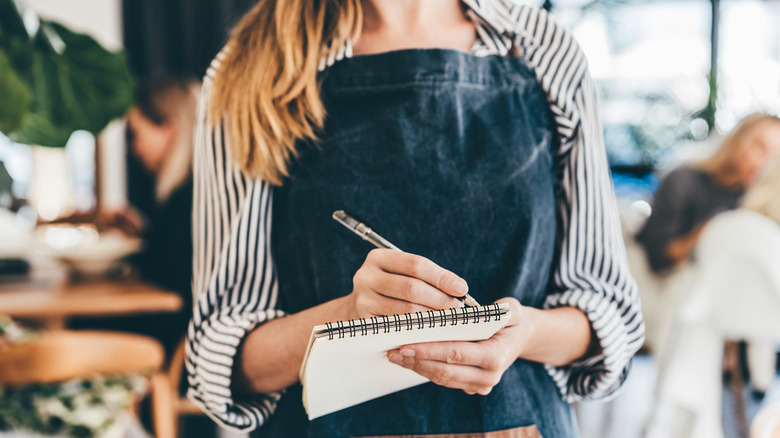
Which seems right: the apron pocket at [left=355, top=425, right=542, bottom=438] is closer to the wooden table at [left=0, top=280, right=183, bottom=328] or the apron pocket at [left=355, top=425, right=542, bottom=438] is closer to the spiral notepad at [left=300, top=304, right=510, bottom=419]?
the spiral notepad at [left=300, top=304, right=510, bottom=419]

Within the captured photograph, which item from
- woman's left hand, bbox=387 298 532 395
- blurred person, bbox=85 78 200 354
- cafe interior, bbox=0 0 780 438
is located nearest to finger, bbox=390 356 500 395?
woman's left hand, bbox=387 298 532 395

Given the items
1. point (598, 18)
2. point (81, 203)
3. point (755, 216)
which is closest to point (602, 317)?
point (755, 216)

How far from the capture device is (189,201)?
2.25 meters

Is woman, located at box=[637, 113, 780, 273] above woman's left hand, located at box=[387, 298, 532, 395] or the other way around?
the other way around

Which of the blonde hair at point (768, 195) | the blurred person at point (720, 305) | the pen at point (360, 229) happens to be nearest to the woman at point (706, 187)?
the blurred person at point (720, 305)

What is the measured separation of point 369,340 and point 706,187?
305cm

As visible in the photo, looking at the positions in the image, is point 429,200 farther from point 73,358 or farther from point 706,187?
point 706,187

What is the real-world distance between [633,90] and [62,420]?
4.20 m

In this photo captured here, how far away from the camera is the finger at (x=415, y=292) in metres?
0.45

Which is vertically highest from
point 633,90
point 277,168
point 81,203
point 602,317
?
A: point 277,168

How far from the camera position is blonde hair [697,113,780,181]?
117 inches

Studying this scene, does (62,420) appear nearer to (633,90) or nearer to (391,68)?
(391,68)

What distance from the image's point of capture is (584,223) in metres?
0.64

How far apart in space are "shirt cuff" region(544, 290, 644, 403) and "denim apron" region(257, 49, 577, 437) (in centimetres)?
3
